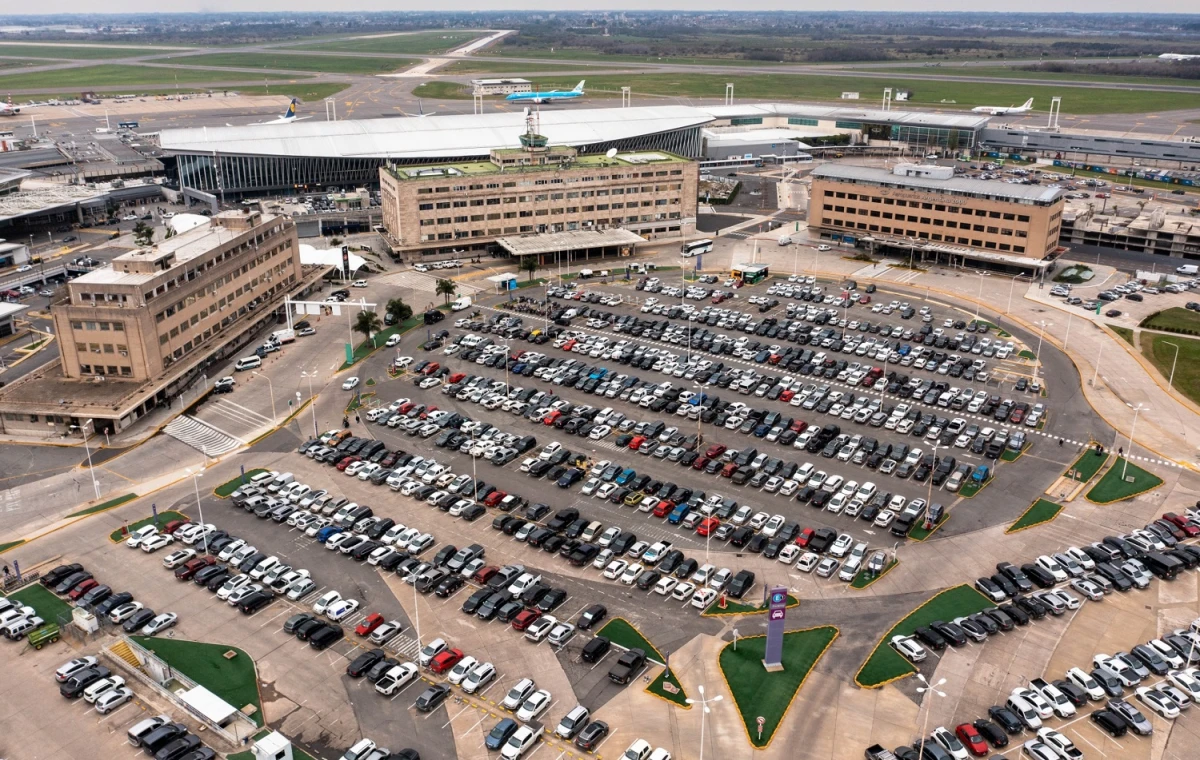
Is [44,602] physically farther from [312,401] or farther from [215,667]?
[312,401]

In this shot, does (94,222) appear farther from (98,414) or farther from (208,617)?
(208,617)

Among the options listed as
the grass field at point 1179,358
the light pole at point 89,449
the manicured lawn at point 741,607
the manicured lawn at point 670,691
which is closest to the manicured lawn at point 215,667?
the manicured lawn at point 670,691

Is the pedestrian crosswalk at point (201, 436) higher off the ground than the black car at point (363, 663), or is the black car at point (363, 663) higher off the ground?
the pedestrian crosswalk at point (201, 436)

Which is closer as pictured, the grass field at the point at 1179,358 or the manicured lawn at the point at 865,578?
the manicured lawn at the point at 865,578

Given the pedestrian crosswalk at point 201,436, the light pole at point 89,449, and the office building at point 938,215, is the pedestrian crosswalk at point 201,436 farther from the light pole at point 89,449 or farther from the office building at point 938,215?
the office building at point 938,215

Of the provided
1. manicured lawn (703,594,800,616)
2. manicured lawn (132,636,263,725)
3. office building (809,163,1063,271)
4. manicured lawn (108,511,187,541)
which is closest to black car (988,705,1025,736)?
manicured lawn (703,594,800,616)

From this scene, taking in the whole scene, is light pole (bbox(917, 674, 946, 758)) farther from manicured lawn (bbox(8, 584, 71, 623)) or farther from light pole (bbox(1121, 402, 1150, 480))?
manicured lawn (bbox(8, 584, 71, 623))

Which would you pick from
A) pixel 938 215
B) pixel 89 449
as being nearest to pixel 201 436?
pixel 89 449
